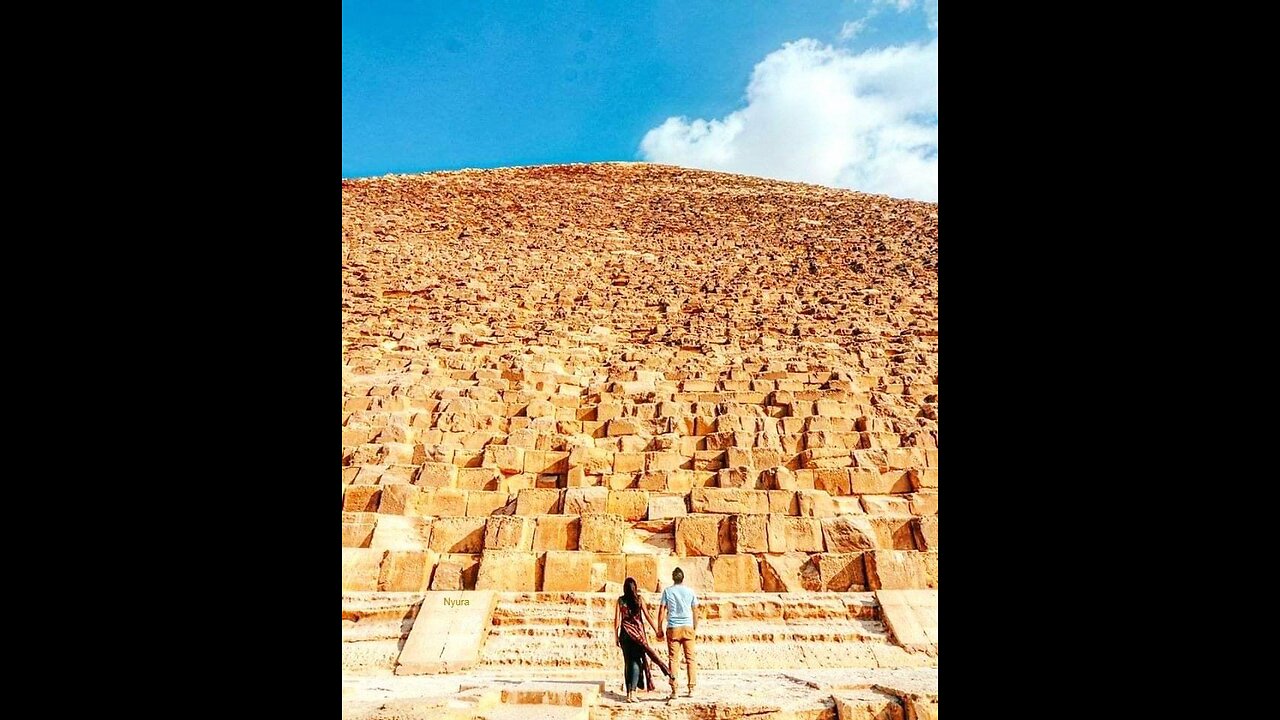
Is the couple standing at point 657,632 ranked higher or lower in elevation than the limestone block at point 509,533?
lower

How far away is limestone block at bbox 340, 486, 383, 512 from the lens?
7664 mm

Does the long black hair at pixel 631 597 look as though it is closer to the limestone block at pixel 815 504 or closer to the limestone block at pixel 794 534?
the limestone block at pixel 794 534

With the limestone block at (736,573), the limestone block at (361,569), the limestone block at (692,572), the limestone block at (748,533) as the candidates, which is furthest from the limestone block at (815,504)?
the limestone block at (361,569)

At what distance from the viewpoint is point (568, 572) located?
661cm

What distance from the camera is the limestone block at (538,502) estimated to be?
7.67 m

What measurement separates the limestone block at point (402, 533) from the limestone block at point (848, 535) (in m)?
3.47

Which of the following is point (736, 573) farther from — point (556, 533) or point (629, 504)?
point (556, 533)

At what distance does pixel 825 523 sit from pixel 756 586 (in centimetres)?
98

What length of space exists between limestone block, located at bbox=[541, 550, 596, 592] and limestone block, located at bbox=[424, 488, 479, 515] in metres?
1.47

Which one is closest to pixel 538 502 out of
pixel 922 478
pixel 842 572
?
pixel 842 572

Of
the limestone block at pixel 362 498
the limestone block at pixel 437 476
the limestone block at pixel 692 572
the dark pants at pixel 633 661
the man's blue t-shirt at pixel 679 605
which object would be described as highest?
the limestone block at pixel 437 476

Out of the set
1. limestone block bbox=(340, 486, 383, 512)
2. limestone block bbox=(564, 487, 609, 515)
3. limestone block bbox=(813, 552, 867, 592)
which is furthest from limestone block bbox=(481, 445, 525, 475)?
limestone block bbox=(813, 552, 867, 592)
